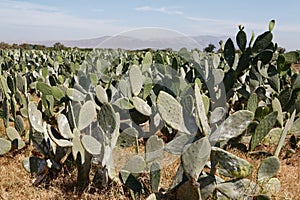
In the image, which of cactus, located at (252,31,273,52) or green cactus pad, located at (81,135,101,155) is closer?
green cactus pad, located at (81,135,101,155)

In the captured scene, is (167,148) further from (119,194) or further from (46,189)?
(46,189)

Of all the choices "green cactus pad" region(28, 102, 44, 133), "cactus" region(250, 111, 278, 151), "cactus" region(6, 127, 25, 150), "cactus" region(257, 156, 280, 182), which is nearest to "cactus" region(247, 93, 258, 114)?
"cactus" region(250, 111, 278, 151)

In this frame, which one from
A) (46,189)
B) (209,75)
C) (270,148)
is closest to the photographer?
(46,189)

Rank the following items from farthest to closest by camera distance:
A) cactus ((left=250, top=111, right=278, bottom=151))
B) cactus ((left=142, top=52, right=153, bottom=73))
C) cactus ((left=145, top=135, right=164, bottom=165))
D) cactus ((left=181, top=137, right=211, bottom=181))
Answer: cactus ((left=142, top=52, right=153, bottom=73)) < cactus ((left=250, top=111, right=278, bottom=151)) < cactus ((left=145, top=135, right=164, bottom=165)) < cactus ((left=181, top=137, right=211, bottom=181))

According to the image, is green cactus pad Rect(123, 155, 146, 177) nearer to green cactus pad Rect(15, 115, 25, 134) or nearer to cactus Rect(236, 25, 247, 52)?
green cactus pad Rect(15, 115, 25, 134)

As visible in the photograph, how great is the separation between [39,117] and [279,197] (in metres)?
1.42

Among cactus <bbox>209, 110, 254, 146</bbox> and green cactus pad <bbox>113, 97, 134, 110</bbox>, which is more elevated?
cactus <bbox>209, 110, 254, 146</bbox>

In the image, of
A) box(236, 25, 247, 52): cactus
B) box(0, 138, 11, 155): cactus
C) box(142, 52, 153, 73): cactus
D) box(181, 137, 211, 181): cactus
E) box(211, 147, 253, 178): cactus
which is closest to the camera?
box(181, 137, 211, 181): cactus

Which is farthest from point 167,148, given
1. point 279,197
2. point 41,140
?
point 41,140

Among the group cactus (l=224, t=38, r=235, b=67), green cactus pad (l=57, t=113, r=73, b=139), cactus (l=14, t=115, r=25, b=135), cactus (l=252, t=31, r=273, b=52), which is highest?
cactus (l=252, t=31, r=273, b=52)

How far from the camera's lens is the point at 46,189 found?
2.21m

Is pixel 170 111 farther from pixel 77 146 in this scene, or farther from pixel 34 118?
pixel 34 118

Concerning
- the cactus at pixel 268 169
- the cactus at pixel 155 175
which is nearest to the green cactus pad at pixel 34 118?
the cactus at pixel 155 175

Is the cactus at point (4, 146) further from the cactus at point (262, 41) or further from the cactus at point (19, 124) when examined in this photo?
the cactus at point (262, 41)
